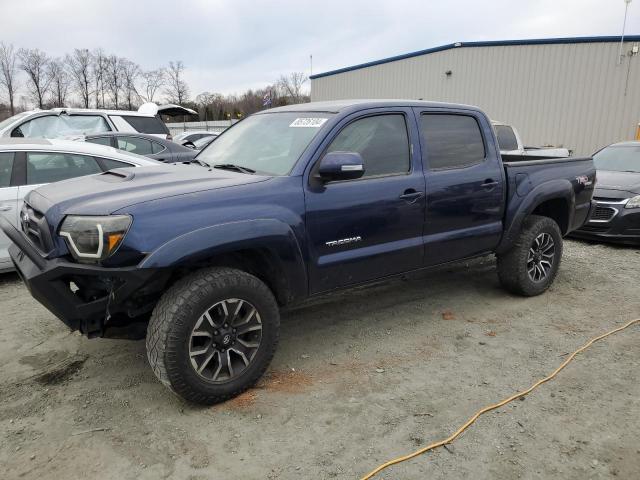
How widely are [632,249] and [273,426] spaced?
647 cm

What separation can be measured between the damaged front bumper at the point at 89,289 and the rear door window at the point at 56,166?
8.50ft

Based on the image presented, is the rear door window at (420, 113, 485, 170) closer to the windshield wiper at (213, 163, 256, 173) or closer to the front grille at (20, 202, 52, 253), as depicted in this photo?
the windshield wiper at (213, 163, 256, 173)

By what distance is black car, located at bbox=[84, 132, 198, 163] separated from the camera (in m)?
8.34

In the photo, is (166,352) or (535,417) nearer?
(166,352)

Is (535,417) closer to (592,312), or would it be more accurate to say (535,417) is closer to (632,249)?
(592,312)

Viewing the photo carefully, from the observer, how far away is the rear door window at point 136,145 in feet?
28.0

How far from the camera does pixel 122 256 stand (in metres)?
2.64

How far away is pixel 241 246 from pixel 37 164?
3578mm

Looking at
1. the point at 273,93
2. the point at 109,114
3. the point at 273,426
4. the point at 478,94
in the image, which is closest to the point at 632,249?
the point at 273,426

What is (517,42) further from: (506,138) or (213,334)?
(213,334)

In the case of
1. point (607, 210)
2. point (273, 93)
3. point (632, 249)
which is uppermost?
point (273, 93)

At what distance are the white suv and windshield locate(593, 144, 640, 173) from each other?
8.81 meters

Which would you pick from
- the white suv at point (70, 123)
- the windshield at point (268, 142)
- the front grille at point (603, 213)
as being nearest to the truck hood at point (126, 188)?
the windshield at point (268, 142)

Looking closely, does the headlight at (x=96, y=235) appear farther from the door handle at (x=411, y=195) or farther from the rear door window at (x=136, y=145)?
the rear door window at (x=136, y=145)
